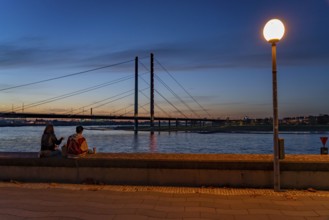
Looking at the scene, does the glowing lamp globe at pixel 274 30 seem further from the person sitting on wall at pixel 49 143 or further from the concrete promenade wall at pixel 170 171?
the person sitting on wall at pixel 49 143

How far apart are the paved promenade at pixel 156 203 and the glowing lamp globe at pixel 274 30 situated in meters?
2.53

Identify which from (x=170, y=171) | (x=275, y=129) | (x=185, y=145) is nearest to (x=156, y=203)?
(x=170, y=171)

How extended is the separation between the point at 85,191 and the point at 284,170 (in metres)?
3.37

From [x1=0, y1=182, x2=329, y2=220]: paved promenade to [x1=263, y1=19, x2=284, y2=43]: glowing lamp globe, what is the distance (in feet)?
8.31

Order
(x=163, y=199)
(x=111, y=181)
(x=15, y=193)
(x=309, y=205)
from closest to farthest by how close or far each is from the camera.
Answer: (x=309, y=205) < (x=163, y=199) < (x=15, y=193) < (x=111, y=181)

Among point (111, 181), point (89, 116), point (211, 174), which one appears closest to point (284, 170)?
point (211, 174)

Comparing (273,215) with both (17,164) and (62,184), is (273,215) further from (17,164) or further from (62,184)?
(17,164)

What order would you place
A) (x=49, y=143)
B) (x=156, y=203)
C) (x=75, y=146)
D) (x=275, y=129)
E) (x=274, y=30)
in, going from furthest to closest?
(x=49, y=143)
(x=75, y=146)
(x=275, y=129)
(x=274, y=30)
(x=156, y=203)

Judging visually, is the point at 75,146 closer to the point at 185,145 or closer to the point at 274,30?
the point at 274,30

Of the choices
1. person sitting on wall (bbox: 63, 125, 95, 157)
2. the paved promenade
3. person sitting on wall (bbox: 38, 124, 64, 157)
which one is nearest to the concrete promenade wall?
the paved promenade

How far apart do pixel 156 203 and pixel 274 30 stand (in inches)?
134

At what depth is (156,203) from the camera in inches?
239

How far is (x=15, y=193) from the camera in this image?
6758mm

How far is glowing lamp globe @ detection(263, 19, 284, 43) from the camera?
6.98 m
